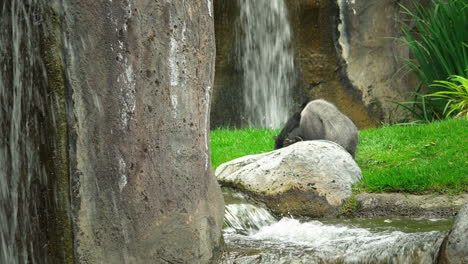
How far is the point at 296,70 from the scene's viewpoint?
15414 millimetres

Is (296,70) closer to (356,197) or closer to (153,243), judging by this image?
(356,197)

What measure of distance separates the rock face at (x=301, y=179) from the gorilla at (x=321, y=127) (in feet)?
3.39

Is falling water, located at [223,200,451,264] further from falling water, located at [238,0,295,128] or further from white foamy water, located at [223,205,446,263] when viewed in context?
falling water, located at [238,0,295,128]

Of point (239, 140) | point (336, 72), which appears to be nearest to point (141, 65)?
point (239, 140)

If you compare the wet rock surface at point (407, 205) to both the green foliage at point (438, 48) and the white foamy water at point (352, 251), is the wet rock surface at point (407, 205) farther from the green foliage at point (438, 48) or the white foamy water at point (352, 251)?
the green foliage at point (438, 48)

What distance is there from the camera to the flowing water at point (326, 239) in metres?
5.28

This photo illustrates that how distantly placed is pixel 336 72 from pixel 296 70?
96 centimetres

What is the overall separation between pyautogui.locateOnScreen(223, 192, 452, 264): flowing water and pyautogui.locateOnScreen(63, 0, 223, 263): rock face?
86 centimetres

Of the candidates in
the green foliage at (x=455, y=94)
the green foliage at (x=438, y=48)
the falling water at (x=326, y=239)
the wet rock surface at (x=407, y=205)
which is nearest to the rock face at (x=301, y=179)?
the wet rock surface at (x=407, y=205)

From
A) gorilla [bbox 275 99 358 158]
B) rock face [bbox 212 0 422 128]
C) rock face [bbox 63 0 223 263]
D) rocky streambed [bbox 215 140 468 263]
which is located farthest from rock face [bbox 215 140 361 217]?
rock face [bbox 212 0 422 128]

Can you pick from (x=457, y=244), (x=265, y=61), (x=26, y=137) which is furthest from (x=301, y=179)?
(x=265, y=61)

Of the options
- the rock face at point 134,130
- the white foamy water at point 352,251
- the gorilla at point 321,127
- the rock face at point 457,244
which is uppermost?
the rock face at point 134,130

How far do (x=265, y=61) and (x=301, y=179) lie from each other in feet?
25.1

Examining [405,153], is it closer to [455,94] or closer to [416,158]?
[416,158]
